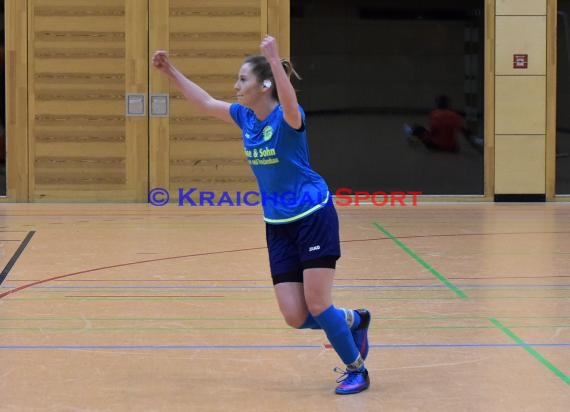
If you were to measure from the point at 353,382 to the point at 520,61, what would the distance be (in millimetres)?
11760

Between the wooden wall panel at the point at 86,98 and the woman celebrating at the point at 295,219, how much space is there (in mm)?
10857

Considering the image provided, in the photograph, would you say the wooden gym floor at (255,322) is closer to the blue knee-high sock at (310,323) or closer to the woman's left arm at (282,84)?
the blue knee-high sock at (310,323)

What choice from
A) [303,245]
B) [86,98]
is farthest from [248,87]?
[86,98]

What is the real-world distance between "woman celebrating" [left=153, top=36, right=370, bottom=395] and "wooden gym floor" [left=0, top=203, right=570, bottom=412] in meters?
0.31

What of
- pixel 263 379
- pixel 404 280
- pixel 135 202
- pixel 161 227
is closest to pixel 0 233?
pixel 161 227

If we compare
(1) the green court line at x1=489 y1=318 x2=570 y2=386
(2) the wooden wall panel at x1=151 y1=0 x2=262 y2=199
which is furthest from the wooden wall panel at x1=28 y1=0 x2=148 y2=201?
(1) the green court line at x1=489 y1=318 x2=570 y2=386

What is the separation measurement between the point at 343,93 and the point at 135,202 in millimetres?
3453

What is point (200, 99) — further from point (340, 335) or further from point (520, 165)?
point (520, 165)

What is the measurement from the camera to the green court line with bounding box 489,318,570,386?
554cm

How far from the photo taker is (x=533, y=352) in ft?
20.0

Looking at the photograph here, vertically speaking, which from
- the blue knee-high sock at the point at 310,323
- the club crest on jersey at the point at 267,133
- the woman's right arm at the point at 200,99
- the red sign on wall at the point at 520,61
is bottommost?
the blue knee-high sock at the point at 310,323

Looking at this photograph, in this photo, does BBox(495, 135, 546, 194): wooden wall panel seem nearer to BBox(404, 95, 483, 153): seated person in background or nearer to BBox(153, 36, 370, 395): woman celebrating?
BBox(404, 95, 483, 153): seated person in background

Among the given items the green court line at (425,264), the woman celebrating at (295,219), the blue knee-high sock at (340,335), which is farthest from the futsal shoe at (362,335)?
the green court line at (425,264)

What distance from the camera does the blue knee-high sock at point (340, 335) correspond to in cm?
530
